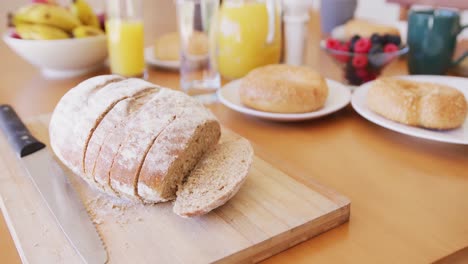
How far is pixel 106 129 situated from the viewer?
71cm

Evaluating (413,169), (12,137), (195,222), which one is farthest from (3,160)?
(413,169)

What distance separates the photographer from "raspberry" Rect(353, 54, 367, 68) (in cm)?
118

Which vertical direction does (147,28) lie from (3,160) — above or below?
above

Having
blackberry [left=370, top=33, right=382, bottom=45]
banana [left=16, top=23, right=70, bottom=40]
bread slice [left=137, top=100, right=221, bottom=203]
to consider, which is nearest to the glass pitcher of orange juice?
blackberry [left=370, top=33, right=382, bottom=45]

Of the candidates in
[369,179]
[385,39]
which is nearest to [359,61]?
[385,39]

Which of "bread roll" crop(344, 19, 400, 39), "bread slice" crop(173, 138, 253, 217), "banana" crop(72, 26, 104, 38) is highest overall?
"banana" crop(72, 26, 104, 38)

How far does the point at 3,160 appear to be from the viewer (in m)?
0.87

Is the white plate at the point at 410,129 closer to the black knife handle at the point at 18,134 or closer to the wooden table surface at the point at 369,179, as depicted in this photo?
the wooden table surface at the point at 369,179

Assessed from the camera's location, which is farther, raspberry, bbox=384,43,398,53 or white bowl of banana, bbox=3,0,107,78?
white bowl of banana, bbox=3,0,107,78

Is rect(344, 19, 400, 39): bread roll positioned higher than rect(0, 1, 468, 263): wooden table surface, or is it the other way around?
rect(344, 19, 400, 39): bread roll

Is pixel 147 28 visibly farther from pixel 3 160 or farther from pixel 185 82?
pixel 3 160

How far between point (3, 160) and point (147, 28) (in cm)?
129

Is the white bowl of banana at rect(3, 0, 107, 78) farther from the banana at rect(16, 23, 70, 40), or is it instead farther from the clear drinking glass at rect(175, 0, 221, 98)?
the clear drinking glass at rect(175, 0, 221, 98)

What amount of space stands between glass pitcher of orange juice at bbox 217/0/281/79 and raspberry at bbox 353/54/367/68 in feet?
0.84
